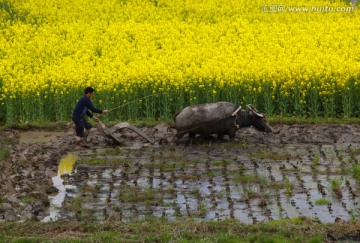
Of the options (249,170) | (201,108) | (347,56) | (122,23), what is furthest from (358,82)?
(122,23)

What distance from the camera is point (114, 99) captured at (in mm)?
24672

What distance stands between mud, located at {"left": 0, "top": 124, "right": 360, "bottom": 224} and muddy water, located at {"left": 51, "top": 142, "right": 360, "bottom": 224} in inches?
0.7

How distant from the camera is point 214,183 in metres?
16.9

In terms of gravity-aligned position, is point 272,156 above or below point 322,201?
below

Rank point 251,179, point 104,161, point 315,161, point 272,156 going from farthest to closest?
1. point 272,156
2. point 104,161
3. point 315,161
4. point 251,179

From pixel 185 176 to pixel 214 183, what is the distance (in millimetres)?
777

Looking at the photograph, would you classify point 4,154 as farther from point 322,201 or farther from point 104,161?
point 322,201

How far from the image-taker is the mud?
14828 mm

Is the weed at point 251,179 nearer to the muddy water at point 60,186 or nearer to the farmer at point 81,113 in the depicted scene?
the muddy water at point 60,186

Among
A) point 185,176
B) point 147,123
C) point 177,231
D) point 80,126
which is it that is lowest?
point 147,123

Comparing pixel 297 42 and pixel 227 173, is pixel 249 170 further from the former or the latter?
pixel 297 42

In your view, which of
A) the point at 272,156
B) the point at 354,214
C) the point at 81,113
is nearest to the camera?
the point at 354,214

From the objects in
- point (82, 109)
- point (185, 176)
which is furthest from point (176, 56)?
point (185, 176)

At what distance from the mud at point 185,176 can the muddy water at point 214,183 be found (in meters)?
0.02
